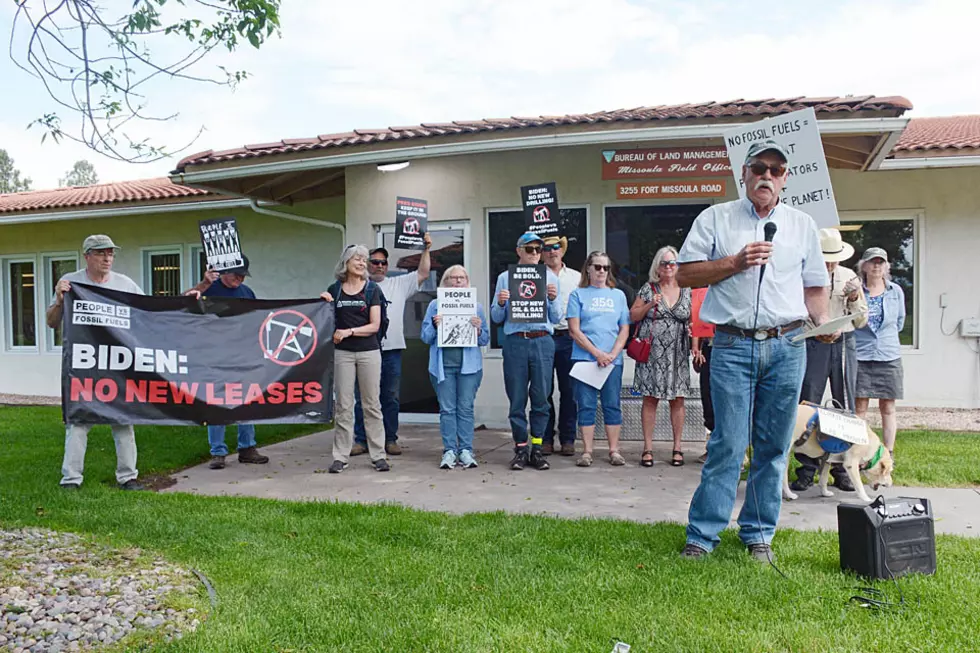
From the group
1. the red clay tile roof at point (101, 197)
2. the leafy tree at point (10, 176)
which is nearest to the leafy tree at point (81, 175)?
the leafy tree at point (10, 176)

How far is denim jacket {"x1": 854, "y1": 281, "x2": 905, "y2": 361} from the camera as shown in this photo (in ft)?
20.6

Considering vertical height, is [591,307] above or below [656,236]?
below

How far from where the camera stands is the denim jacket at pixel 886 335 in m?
6.27

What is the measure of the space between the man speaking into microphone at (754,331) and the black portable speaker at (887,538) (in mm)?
401

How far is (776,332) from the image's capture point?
3.96 metres

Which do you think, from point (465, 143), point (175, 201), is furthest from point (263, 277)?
point (465, 143)

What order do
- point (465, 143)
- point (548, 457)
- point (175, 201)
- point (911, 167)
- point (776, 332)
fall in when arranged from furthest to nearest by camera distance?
point (175, 201) → point (911, 167) → point (465, 143) → point (548, 457) → point (776, 332)

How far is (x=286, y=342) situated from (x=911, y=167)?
700cm

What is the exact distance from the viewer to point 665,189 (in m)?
8.33

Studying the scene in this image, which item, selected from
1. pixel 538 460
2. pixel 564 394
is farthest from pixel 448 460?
pixel 564 394

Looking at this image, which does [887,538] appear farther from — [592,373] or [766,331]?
[592,373]

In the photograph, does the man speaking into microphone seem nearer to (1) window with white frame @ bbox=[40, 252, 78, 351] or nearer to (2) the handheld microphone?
(2) the handheld microphone

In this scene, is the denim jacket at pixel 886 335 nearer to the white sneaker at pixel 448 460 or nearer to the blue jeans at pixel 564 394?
the blue jeans at pixel 564 394

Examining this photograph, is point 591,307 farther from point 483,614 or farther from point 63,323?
point 63,323
